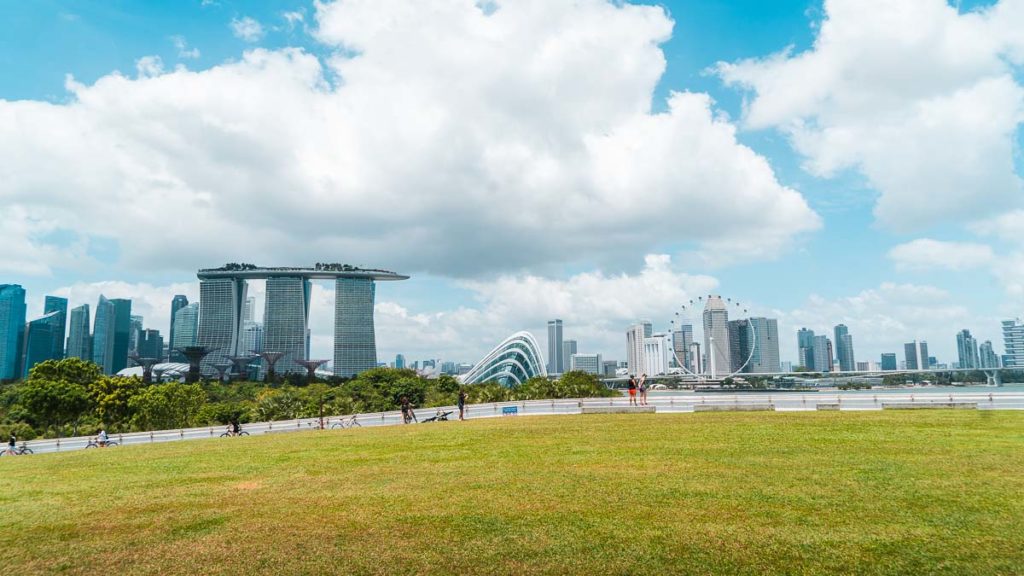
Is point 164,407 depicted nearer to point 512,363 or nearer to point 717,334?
point 512,363

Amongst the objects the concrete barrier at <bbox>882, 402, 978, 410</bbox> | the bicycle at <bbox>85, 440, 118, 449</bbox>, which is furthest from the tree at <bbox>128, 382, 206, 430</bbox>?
the concrete barrier at <bbox>882, 402, 978, 410</bbox>

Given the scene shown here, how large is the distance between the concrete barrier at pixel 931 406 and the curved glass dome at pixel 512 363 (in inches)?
5434

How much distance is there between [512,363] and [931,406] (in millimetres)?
142969

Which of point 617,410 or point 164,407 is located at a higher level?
point 617,410

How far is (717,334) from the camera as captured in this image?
15475 cm

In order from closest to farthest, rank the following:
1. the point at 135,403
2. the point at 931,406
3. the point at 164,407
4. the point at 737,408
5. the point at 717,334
→ the point at 931,406 → the point at 737,408 → the point at 135,403 → the point at 164,407 → the point at 717,334

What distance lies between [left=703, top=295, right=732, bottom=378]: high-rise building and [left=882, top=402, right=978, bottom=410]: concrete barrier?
126149 millimetres

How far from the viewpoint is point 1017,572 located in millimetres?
7254

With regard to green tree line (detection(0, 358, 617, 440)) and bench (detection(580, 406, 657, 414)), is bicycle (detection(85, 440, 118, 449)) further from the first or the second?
bench (detection(580, 406, 657, 414))

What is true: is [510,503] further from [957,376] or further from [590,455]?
[957,376]

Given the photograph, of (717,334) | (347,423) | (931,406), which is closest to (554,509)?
(931,406)

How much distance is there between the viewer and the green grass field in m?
8.03

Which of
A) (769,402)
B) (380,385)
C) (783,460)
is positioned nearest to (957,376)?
(380,385)

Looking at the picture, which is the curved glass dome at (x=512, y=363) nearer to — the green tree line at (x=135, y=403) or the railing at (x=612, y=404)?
the green tree line at (x=135, y=403)
